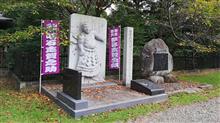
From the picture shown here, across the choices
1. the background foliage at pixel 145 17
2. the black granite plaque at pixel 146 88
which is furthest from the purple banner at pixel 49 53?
the black granite plaque at pixel 146 88

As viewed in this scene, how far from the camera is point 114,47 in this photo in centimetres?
1058

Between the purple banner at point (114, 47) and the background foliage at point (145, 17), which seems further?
the purple banner at point (114, 47)

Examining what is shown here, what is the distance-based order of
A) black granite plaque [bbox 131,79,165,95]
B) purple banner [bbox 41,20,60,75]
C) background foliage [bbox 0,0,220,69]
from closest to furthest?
black granite plaque [bbox 131,79,165,95] < purple banner [bbox 41,20,60,75] < background foliage [bbox 0,0,220,69]

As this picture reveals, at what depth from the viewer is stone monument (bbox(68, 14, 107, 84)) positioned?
8.88m

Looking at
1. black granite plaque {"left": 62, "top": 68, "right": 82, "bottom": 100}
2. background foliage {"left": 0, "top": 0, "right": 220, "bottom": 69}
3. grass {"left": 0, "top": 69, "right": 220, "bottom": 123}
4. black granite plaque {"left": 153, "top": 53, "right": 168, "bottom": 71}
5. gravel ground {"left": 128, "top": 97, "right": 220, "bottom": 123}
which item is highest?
background foliage {"left": 0, "top": 0, "right": 220, "bottom": 69}

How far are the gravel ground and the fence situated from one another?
15.9 feet

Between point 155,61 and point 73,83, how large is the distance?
186 inches

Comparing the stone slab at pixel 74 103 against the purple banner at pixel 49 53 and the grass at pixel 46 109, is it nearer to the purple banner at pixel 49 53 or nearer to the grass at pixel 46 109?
the grass at pixel 46 109

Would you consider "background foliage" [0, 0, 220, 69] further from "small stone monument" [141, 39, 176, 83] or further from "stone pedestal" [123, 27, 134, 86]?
"stone pedestal" [123, 27, 134, 86]

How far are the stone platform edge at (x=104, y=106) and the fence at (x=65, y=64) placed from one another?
119cm

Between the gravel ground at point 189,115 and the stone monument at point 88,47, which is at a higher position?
the stone monument at point 88,47

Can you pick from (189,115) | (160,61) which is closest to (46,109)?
(189,115)

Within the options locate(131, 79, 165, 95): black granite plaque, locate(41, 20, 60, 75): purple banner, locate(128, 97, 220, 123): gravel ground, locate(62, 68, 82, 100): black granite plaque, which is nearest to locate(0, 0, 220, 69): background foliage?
locate(41, 20, 60, 75): purple banner

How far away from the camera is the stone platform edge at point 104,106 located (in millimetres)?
6279
